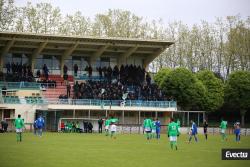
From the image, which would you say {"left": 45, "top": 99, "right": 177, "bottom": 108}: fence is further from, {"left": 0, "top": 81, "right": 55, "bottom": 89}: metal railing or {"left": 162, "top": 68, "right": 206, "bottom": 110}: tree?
{"left": 162, "top": 68, "right": 206, "bottom": 110}: tree

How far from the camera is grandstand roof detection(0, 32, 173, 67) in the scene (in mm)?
62594

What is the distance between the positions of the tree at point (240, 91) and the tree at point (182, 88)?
5.56 m

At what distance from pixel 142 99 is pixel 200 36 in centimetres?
2630

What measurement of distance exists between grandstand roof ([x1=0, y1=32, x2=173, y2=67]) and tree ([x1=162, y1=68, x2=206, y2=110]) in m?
4.08

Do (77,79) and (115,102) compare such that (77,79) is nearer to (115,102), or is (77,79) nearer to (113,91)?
(113,91)

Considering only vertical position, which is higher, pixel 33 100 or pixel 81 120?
pixel 33 100

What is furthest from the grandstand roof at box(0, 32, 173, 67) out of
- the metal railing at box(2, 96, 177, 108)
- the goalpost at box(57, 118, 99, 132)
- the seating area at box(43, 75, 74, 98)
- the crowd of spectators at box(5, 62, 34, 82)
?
the goalpost at box(57, 118, 99, 132)

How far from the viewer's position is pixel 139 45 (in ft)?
223

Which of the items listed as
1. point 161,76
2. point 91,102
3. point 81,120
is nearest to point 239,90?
point 161,76

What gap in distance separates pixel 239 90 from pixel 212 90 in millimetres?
3738

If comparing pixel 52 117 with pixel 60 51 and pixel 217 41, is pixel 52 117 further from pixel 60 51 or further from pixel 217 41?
pixel 217 41

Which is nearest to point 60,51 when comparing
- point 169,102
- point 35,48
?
point 35,48

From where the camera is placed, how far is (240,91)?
7775 centimetres

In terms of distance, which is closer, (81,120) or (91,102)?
(81,120)
